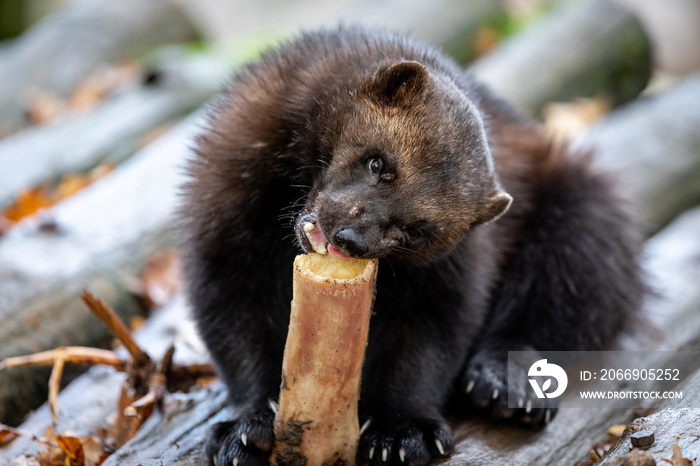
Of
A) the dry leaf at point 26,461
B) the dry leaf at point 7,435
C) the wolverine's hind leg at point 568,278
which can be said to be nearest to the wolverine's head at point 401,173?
the wolverine's hind leg at point 568,278

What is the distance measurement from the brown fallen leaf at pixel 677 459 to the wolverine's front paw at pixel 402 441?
35.9 inches

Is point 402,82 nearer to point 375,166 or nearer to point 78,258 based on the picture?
point 375,166

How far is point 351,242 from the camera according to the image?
243 cm

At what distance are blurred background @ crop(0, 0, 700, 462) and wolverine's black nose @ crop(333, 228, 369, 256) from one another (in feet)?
5.38

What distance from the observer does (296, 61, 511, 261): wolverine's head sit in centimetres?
255

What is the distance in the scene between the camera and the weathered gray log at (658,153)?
17.4ft

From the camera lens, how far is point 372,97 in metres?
2.85

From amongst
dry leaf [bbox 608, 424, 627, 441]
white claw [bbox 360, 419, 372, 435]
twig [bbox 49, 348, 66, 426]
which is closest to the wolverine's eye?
white claw [bbox 360, 419, 372, 435]

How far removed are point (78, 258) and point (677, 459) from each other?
10.7ft

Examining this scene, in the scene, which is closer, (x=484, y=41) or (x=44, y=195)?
(x=44, y=195)

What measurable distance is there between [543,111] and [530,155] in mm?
2387

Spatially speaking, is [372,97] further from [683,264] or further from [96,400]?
[683,264]

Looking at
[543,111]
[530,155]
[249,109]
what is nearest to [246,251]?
[249,109]

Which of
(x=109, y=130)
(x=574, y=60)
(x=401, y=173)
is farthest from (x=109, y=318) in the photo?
(x=574, y=60)
